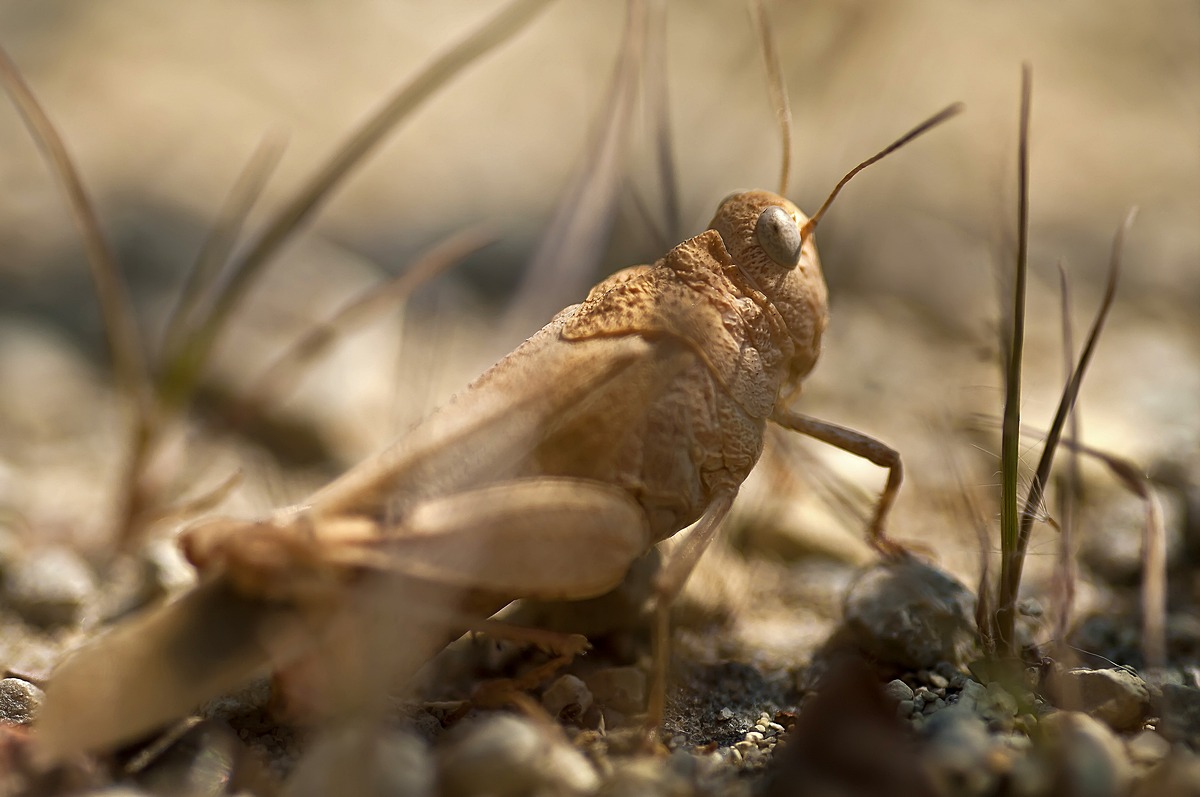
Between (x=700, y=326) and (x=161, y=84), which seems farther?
(x=161, y=84)

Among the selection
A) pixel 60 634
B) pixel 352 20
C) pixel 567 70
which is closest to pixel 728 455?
pixel 60 634

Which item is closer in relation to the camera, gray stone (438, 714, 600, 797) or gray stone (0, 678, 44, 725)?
gray stone (438, 714, 600, 797)

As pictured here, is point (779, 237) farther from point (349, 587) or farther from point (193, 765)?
point (193, 765)

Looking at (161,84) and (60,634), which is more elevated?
(161,84)

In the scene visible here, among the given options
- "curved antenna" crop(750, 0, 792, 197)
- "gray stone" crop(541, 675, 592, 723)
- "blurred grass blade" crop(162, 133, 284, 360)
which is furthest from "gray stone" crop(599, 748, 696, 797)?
"blurred grass blade" crop(162, 133, 284, 360)

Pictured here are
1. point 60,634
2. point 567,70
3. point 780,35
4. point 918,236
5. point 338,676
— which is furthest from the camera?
point 567,70

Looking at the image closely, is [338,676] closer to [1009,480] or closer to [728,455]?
[728,455]

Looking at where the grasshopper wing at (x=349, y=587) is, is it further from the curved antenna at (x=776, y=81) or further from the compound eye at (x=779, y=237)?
the curved antenna at (x=776, y=81)

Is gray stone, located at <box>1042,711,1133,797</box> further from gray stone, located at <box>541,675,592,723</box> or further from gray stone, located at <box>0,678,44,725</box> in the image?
gray stone, located at <box>0,678,44,725</box>
